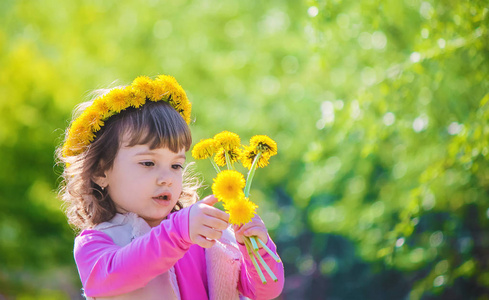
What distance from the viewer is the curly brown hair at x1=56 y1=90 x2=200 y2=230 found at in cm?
203

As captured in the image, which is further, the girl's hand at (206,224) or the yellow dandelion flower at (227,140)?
the yellow dandelion flower at (227,140)

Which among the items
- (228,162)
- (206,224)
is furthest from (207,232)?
(228,162)

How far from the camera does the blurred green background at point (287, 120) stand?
4.85 metres

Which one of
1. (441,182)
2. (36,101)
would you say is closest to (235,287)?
(441,182)

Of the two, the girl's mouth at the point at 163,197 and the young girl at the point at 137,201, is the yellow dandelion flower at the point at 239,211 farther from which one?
the girl's mouth at the point at 163,197

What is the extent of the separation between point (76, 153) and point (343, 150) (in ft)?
14.1

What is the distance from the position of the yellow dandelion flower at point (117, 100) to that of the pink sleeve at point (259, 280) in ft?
2.30

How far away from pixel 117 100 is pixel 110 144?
0.57 feet

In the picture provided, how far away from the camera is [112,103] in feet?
6.87

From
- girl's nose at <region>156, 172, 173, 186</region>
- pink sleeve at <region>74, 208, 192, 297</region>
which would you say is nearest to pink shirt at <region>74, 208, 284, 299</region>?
pink sleeve at <region>74, 208, 192, 297</region>

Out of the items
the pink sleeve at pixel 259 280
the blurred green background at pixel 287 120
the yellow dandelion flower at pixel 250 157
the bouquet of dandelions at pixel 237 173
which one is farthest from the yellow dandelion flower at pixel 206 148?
the blurred green background at pixel 287 120

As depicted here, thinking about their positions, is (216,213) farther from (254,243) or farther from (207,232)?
(254,243)

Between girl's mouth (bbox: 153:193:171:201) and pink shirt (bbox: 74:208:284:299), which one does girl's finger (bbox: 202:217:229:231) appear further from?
girl's mouth (bbox: 153:193:171:201)

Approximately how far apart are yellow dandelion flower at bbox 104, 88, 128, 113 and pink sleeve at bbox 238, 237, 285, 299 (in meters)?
0.70
